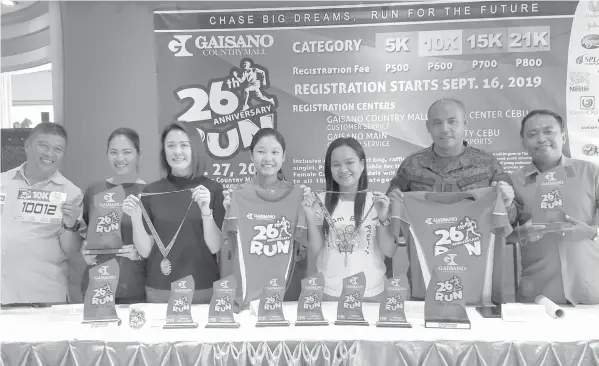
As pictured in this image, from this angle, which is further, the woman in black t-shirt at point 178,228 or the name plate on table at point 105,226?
the woman in black t-shirt at point 178,228

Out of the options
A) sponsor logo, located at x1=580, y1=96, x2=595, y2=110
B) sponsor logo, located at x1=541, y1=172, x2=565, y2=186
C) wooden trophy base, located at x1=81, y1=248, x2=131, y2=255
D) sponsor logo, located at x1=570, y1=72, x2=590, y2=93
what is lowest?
wooden trophy base, located at x1=81, y1=248, x2=131, y2=255

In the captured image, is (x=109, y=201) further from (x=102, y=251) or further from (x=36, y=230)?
(x=36, y=230)

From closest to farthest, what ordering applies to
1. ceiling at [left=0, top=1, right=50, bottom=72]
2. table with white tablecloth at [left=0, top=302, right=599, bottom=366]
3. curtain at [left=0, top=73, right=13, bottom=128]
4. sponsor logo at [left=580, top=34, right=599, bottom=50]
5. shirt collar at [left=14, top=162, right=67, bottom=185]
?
1. table with white tablecloth at [left=0, top=302, right=599, bottom=366]
2. shirt collar at [left=14, top=162, right=67, bottom=185]
3. sponsor logo at [left=580, top=34, right=599, bottom=50]
4. curtain at [left=0, top=73, right=13, bottom=128]
5. ceiling at [left=0, top=1, right=50, bottom=72]

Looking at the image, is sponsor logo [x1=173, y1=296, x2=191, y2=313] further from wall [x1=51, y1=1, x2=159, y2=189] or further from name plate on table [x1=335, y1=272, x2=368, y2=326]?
wall [x1=51, y1=1, x2=159, y2=189]

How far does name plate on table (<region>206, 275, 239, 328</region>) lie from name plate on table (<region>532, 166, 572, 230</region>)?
4.91 feet

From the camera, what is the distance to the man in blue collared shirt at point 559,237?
2453 mm

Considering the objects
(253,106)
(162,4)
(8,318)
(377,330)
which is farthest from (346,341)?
(162,4)

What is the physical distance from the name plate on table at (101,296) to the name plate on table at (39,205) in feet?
2.71

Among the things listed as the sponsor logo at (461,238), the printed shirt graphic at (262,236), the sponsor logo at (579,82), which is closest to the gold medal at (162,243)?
the printed shirt graphic at (262,236)

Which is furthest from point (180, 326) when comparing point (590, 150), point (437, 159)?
point (590, 150)

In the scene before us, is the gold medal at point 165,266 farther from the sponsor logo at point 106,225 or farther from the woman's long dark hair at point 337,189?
the woman's long dark hair at point 337,189

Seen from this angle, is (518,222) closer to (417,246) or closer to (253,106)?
(417,246)

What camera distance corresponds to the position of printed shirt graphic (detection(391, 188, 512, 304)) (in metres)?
2.24

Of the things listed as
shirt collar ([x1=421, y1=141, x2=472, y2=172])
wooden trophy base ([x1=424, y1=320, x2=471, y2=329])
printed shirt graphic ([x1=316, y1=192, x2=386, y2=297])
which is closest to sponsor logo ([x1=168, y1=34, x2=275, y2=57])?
shirt collar ([x1=421, y1=141, x2=472, y2=172])
